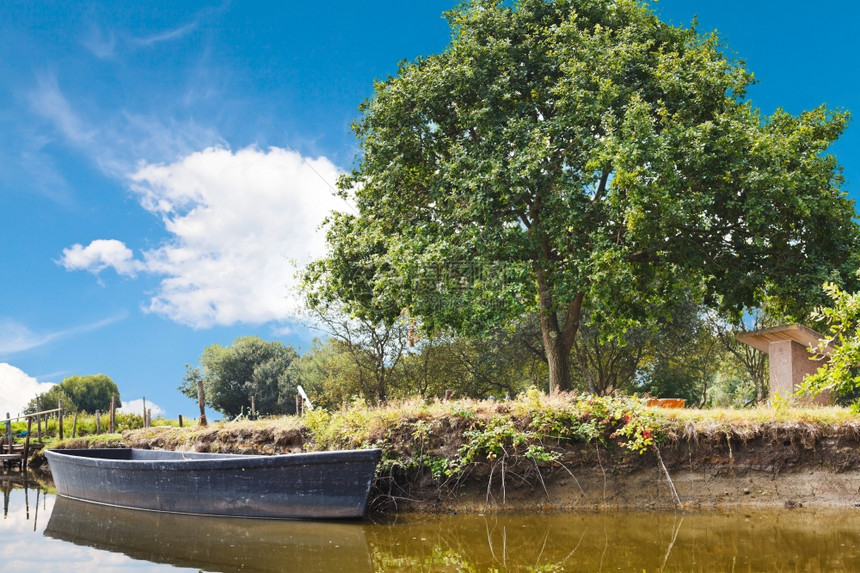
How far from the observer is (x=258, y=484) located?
Result: 11539mm

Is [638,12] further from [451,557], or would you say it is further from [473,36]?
[451,557]

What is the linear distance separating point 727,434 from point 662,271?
9.24m

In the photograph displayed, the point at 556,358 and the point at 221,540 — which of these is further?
the point at 556,358

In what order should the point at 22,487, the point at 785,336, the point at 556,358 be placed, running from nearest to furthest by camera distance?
the point at 785,336 → the point at 556,358 → the point at 22,487

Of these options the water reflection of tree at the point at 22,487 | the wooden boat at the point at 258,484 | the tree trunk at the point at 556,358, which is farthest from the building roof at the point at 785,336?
the water reflection of tree at the point at 22,487

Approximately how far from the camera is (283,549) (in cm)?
909

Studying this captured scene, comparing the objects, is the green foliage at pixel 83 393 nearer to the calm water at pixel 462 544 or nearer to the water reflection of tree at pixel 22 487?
the water reflection of tree at pixel 22 487

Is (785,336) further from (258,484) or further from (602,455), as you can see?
(258,484)

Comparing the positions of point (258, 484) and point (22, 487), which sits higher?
point (258, 484)

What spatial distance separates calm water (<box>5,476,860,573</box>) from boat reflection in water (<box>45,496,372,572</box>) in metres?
Answer: 0.02

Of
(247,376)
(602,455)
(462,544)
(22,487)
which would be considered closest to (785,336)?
(602,455)

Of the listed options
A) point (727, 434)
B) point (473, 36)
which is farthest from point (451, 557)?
point (473, 36)

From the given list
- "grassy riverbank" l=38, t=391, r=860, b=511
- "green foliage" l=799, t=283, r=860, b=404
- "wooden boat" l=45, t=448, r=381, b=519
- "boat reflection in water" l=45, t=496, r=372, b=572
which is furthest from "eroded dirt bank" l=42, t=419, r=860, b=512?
"green foliage" l=799, t=283, r=860, b=404

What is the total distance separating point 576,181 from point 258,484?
11484 mm
